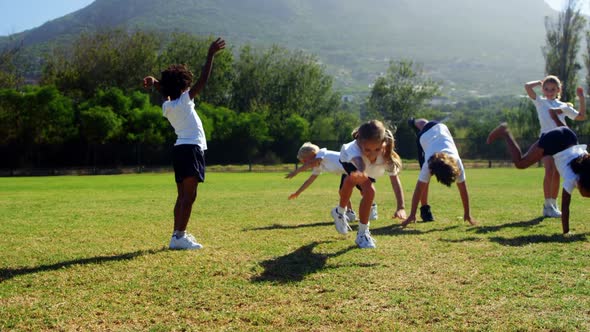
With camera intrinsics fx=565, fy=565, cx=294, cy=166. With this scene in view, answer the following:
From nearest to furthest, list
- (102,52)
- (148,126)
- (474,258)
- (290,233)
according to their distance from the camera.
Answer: (474,258)
(290,233)
(148,126)
(102,52)

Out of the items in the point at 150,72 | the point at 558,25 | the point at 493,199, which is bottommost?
the point at 493,199

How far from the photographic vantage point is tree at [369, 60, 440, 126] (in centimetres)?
6588

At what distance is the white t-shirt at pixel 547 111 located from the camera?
9352 mm

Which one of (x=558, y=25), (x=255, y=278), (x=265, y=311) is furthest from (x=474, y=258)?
(x=558, y=25)

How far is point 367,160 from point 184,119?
2.29m

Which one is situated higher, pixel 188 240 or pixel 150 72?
pixel 150 72

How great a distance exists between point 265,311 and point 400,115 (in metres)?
63.4

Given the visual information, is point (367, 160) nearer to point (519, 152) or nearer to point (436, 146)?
point (436, 146)

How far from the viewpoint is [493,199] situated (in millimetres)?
13102

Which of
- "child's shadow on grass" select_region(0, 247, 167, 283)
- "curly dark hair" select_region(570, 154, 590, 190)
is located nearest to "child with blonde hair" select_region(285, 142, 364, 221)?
"curly dark hair" select_region(570, 154, 590, 190)

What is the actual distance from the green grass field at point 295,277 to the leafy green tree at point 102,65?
4479 cm

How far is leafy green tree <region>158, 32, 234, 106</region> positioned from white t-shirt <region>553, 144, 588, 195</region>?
50242 mm

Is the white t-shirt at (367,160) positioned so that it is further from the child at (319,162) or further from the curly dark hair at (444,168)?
the child at (319,162)

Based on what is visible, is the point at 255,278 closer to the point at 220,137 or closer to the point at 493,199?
the point at 493,199
